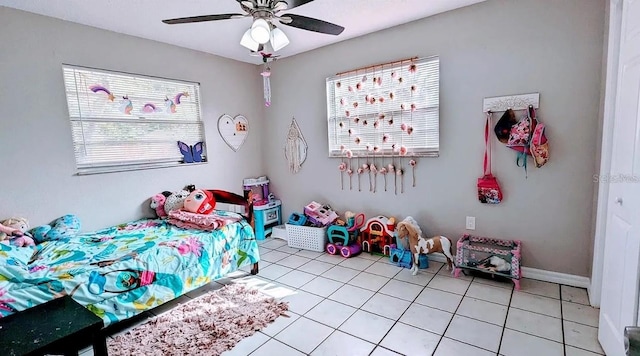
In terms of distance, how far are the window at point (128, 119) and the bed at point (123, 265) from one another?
0.71 metres

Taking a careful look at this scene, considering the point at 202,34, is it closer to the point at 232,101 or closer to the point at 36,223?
the point at 232,101

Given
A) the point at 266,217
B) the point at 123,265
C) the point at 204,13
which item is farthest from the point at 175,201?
the point at 204,13

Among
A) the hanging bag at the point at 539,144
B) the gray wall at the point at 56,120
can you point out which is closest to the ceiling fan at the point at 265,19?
the gray wall at the point at 56,120

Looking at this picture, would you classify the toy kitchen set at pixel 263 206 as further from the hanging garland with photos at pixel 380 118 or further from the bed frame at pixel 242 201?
the hanging garland with photos at pixel 380 118

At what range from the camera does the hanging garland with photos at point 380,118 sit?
9.60 feet

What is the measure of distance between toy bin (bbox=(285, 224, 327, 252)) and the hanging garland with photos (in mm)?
610

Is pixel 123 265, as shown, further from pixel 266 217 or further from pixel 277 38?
pixel 266 217

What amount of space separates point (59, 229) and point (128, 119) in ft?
3.80

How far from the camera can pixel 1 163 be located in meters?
2.26

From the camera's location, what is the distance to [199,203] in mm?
2922

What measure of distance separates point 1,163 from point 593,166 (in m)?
4.47

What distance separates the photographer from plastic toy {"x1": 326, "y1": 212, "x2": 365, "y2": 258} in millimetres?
3230

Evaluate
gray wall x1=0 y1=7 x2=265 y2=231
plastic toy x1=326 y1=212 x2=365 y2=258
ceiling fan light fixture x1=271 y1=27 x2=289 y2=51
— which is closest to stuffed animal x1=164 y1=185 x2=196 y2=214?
gray wall x1=0 y1=7 x2=265 y2=231

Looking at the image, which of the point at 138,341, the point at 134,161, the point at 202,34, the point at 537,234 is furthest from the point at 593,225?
the point at 134,161
